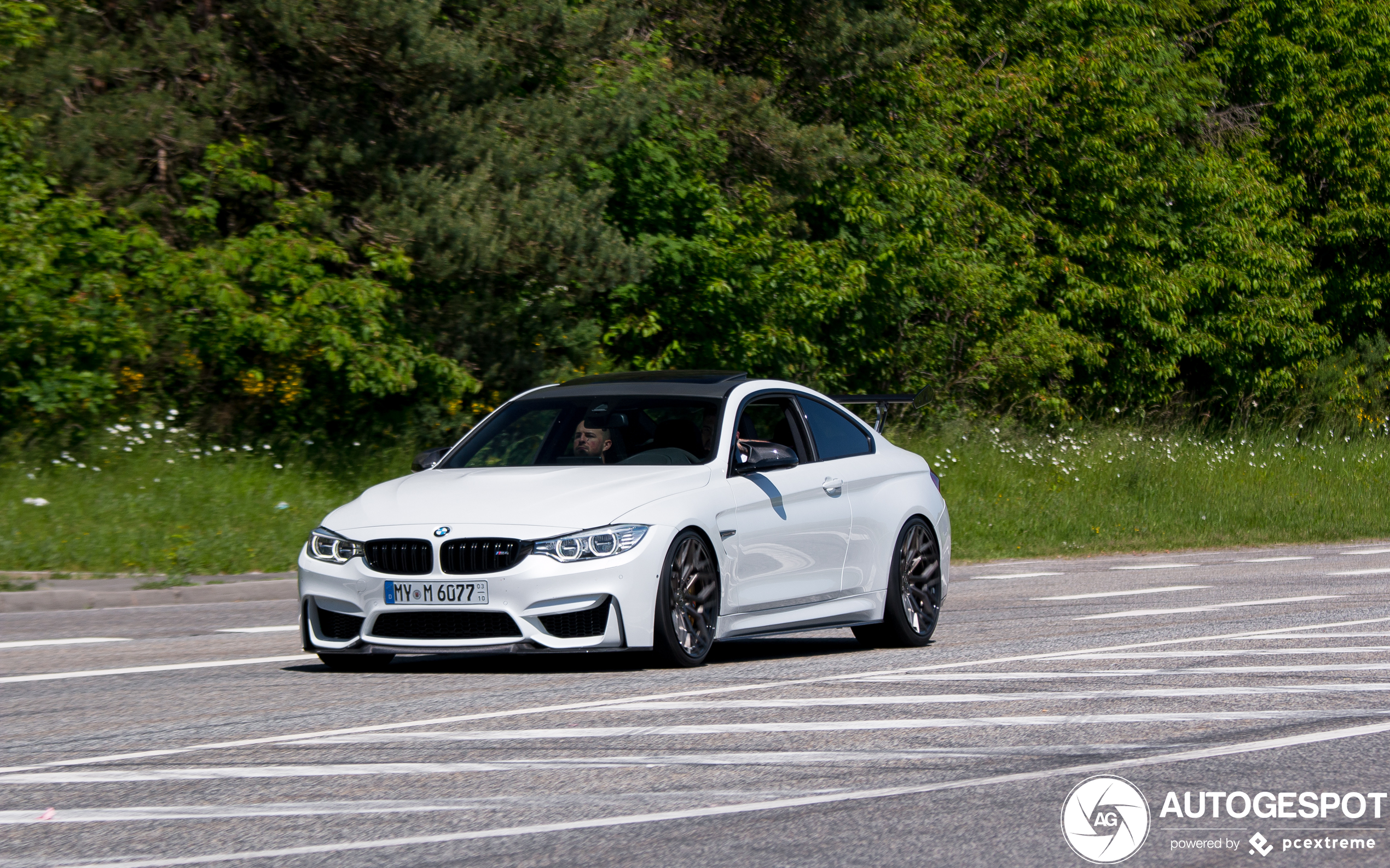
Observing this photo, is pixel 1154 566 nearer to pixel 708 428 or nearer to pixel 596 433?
pixel 708 428

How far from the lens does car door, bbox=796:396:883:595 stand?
34.6ft

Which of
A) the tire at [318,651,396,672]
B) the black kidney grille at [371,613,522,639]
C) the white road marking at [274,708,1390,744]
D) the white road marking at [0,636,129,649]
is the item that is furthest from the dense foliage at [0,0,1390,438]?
the white road marking at [274,708,1390,744]

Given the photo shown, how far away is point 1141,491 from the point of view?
2627cm

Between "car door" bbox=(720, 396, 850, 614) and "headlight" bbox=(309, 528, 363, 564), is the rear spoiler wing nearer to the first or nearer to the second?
"car door" bbox=(720, 396, 850, 614)

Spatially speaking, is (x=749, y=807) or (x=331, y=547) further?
(x=331, y=547)

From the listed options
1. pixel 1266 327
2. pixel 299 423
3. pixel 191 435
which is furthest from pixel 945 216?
pixel 191 435

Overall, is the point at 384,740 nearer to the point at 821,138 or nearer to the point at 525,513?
the point at 525,513

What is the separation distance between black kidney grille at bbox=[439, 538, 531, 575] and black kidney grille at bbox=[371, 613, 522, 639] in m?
0.22

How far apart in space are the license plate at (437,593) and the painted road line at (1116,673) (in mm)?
1918

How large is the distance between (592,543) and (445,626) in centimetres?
82

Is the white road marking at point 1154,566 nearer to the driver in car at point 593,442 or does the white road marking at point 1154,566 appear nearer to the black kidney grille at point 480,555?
the driver in car at point 593,442

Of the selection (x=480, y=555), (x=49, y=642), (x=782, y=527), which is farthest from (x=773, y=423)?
(x=49, y=642)

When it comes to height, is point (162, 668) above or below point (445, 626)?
below

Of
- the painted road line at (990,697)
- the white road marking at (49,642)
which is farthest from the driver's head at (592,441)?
the white road marking at (49,642)
